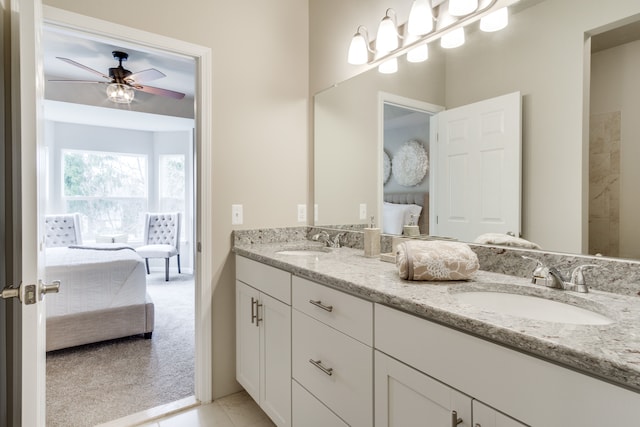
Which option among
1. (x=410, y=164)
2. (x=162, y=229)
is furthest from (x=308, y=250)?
(x=162, y=229)

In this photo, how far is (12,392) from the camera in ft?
4.21

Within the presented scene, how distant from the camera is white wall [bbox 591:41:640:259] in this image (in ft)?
3.29

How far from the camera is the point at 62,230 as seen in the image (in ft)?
16.5

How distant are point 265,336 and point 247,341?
253 mm

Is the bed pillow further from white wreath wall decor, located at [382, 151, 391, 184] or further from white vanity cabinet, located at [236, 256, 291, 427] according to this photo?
white vanity cabinet, located at [236, 256, 291, 427]

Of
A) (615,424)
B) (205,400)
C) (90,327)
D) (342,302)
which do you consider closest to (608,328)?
(615,424)

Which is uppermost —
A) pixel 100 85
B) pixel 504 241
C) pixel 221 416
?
pixel 100 85

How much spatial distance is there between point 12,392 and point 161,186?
510cm

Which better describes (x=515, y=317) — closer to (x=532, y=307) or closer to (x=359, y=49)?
(x=532, y=307)

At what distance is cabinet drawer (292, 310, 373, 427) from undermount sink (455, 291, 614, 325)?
0.39 metres

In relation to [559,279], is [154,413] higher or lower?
lower

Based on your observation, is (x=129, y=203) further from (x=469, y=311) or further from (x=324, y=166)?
(x=469, y=311)

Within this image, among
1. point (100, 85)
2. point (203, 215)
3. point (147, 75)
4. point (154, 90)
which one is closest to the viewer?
point (203, 215)

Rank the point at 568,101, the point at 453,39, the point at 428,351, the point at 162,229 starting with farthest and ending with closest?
1. the point at 162,229
2. the point at 453,39
3. the point at 568,101
4. the point at 428,351
